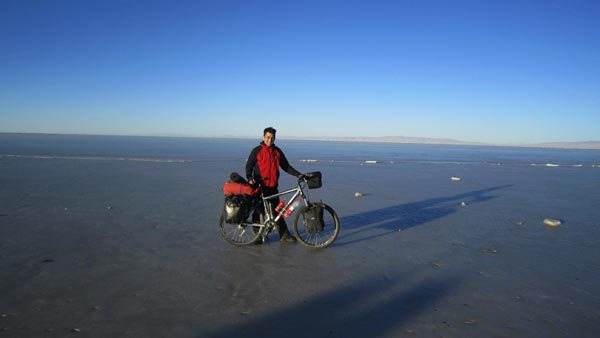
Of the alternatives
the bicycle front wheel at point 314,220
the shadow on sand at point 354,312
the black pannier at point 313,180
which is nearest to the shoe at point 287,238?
the bicycle front wheel at point 314,220

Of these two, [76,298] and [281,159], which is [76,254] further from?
[281,159]

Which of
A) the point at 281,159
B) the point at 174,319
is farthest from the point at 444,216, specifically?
the point at 174,319

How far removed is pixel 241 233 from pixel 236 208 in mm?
1136

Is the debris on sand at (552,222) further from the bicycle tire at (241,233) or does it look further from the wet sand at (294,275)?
the bicycle tire at (241,233)

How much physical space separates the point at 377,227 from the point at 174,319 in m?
5.32

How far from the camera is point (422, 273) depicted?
206 inches

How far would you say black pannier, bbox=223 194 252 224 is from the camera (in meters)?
6.00

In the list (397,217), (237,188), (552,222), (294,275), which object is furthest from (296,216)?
(552,222)

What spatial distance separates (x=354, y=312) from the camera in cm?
398

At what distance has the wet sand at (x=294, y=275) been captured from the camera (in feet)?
12.1

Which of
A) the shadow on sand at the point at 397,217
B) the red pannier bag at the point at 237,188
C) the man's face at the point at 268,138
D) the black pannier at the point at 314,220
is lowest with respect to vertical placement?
the shadow on sand at the point at 397,217

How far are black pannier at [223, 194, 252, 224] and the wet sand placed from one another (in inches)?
23.3

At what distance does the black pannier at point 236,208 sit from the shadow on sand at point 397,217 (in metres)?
1.89

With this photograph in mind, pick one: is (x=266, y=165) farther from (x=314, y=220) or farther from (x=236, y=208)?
(x=314, y=220)
